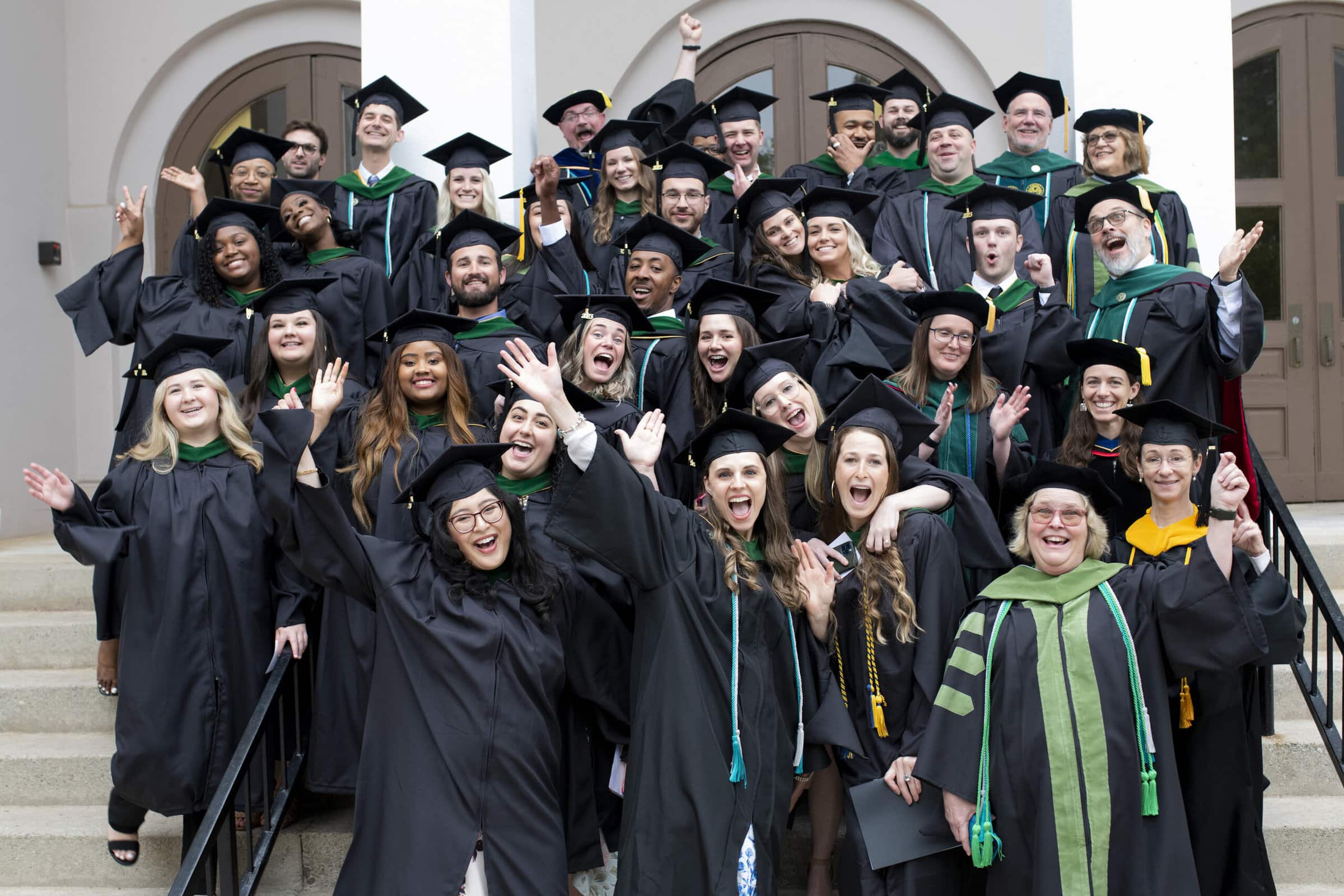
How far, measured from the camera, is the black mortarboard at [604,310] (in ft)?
17.1

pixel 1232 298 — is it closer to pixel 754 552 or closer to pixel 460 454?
pixel 754 552

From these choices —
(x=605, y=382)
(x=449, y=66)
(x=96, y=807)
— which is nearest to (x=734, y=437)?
(x=605, y=382)

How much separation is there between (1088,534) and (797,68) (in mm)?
6236

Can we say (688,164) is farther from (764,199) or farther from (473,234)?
(473,234)

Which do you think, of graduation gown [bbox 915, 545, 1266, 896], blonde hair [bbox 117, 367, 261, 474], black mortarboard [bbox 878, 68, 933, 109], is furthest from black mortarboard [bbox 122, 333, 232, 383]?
black mortarboard [bbox 878, 68, 933, 109]

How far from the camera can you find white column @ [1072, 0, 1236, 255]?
22.0 feet

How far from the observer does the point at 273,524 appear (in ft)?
15.7

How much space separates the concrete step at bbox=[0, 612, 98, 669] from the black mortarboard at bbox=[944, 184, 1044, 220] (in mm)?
4533

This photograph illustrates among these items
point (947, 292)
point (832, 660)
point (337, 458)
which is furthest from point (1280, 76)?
point (337, 458)

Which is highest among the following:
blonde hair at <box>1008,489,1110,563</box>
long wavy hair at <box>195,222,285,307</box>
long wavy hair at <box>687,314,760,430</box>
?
long wavy hair at <box>195,222,285,307</box>

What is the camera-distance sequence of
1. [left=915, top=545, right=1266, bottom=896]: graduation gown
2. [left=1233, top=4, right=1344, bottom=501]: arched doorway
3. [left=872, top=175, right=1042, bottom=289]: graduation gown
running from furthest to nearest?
[left=1233, top=4, right=1344, bottom=501]: arched doorway < [left=872, top=175, right=1042, bottom=289]: graduation gown < [left=915, top=545, right=1266, bottom=896]: graduation gown

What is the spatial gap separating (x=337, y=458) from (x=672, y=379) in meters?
1.42

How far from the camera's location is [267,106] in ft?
32.1

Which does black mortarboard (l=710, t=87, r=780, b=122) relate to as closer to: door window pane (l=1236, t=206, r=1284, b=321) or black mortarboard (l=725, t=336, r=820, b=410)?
black mortarboard (l=725, t=336, r=820, b=410)
